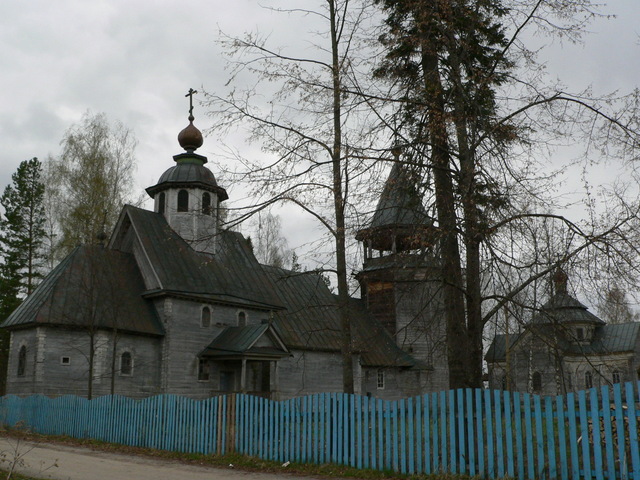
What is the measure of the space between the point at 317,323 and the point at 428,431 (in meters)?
22.3

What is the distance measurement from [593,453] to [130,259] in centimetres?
2259

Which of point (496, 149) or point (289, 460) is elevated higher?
point (496, 149)

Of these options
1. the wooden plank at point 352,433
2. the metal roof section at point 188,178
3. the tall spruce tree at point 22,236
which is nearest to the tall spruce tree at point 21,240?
the tall spruce tree at point 22,236

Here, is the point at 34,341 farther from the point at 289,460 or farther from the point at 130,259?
the point at 289,460

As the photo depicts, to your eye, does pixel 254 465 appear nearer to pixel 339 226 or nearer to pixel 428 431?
pixel 428 431

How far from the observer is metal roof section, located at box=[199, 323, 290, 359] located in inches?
997

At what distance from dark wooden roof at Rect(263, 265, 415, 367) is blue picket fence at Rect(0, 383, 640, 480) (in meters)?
14.9

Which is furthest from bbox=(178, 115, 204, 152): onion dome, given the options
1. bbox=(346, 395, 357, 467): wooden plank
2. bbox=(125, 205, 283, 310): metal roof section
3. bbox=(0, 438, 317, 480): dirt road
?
bbox=(346, 395, 357, 467): wooden plank

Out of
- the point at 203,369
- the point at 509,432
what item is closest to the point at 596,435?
the point at 509,432

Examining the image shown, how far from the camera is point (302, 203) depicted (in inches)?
534

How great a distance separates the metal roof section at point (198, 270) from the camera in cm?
2627

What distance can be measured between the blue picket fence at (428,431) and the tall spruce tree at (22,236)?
1038 inches

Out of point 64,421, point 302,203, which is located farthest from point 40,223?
point 302,203

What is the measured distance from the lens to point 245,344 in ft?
83.5
